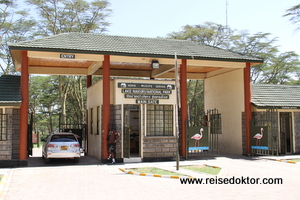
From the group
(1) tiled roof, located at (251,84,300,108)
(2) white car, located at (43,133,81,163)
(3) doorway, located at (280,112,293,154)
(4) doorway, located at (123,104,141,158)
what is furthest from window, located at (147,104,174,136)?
(3) doorway, located at (280,112,293,154)

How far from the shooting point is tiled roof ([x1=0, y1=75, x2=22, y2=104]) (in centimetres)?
1634

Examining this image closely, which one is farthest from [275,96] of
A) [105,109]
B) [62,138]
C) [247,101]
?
[62,138]

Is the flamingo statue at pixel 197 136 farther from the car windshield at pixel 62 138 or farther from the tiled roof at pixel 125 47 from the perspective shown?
the car windshield at pixel 62 138

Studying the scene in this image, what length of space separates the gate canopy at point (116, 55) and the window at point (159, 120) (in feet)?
8.10

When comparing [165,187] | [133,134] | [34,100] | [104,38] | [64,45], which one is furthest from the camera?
[34,100]

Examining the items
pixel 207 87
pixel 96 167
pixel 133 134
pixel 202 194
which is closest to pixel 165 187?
pixel 202 194

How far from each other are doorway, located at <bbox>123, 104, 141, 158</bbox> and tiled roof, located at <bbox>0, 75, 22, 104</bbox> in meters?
5.09

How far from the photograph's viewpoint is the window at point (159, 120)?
18.6 m

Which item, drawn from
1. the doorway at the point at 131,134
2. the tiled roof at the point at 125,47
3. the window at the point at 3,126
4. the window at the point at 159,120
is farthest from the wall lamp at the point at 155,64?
the window at the point at 3,126

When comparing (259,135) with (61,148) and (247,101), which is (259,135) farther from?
(61,148)

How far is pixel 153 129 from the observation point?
18625 millimetres

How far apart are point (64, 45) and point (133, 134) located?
7.09m

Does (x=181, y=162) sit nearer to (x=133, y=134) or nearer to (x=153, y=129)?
(x=153, y=129)

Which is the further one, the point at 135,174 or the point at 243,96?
the point at 243,96
